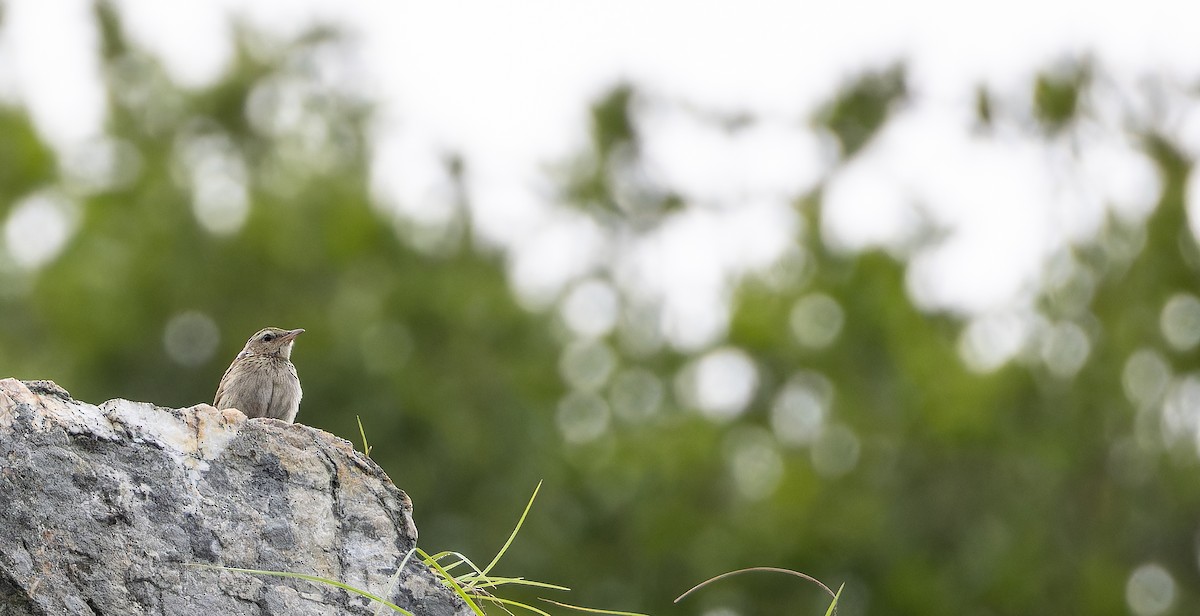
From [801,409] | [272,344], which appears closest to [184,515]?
[272,344]

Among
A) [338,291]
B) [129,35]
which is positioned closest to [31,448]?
[338,291]

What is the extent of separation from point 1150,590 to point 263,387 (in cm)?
1280

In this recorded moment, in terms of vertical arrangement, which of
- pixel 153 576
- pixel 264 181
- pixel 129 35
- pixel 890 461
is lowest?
pixel 153 576

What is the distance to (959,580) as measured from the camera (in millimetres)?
15945

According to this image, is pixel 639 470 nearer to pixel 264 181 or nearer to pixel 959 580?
pixel 959 580

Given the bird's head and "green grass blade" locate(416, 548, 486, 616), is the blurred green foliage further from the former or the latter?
"green grass blade" locate(416, 548, 486, 616)

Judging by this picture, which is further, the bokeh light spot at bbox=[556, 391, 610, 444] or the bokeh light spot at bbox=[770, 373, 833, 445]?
the bokeh light spot at bbox=[556, 391, 610, 444]

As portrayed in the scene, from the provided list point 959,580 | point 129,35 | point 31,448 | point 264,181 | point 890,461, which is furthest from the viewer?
point 129,35

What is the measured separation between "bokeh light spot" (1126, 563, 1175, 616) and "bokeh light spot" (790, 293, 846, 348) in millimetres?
4397

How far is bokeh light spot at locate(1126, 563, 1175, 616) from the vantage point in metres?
16.0

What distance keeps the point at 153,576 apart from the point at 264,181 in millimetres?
15329

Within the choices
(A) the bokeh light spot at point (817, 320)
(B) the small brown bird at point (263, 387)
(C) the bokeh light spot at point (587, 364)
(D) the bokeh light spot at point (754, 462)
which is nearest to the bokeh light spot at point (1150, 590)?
(D) the bokeh light spot at point (754, 462)

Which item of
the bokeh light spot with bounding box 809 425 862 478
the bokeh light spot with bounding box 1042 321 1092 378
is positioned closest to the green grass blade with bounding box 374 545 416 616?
the bokeh light spot with bounding box 809 425 862 478

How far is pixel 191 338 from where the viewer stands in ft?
51.4
